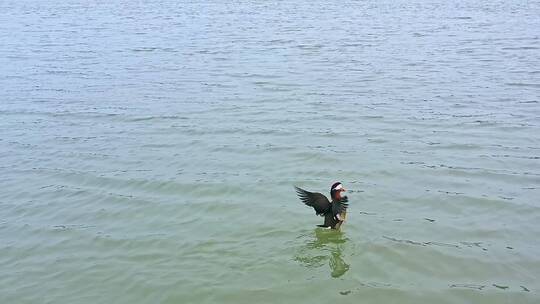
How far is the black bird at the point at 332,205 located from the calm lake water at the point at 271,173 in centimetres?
34

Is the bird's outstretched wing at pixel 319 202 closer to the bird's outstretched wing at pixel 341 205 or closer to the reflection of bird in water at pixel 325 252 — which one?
the bird's outstretched wing at pixel 341 205

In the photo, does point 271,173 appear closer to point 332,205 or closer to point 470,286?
point 332,205

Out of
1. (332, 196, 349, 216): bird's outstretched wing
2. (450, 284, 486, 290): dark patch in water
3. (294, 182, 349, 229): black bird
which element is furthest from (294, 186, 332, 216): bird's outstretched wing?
(450, 284, 486, 290): dark patch in water

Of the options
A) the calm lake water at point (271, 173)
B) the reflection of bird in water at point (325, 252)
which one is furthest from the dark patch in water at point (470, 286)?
the reflection of bird in water at point (325, 252)

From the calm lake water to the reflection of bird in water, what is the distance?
3cm

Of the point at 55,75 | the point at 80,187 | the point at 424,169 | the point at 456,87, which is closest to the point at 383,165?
the point at 424,169

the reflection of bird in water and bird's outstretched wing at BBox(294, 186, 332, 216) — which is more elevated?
bird's outstretched wing at BBox(294, 186, 332, 216)

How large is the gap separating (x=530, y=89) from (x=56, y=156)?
37.4 feet

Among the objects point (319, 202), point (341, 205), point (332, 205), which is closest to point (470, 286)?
point (341, 205)

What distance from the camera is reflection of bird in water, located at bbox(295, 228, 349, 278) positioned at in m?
7.64

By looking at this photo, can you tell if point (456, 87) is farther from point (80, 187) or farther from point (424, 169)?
point (80, 187)

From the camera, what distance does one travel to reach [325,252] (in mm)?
8031

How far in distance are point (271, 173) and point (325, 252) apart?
3106mm

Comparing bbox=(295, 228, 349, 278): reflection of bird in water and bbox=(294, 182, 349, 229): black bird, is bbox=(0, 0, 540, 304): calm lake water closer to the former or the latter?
bbox=(295, 228, 349, 278): reflection of bird in water
